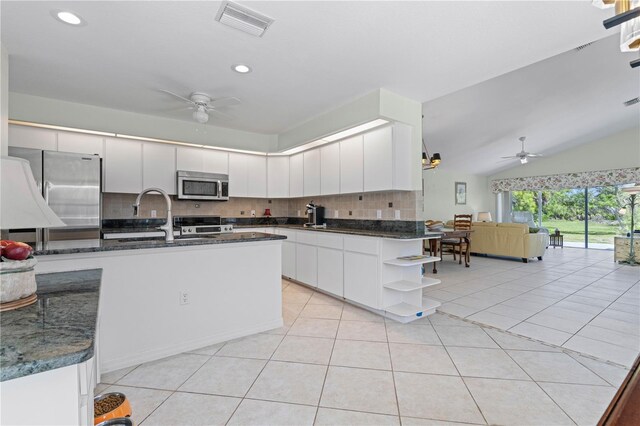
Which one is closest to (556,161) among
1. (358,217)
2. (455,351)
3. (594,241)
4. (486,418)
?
(594,241)

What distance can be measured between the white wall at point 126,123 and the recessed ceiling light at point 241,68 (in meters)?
2.05

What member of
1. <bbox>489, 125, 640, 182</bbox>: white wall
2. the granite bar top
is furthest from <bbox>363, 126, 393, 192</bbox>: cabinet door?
<bbox>489, 125, 640, 182</bbox>: white wall

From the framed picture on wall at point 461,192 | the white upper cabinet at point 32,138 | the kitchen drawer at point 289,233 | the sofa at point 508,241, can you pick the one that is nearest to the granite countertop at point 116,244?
the kitchen drawer at point 289,233

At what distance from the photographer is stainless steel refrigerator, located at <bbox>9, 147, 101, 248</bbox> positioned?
10.4ft

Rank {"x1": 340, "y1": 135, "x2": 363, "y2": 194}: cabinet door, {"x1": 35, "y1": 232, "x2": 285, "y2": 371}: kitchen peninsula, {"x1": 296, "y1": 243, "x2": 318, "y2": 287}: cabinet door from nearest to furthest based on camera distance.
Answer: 1. {"x1": 35, "y1": 232, "x2": 285, "y2": 371}: kitchen peninsula
2. {"x1": 340, "y1": 135, "x2": 363, "y2": 194}: cabinet door
3. {"x1": 296, "y1": 243, "x2": 318, "y2": 287}: cabinet door

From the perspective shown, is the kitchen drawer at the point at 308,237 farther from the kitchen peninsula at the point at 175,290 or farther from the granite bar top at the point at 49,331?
the granite bar top at the point at 49,331

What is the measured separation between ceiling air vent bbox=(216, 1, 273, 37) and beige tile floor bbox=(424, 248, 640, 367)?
335 cm

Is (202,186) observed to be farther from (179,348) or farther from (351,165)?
(179,348)

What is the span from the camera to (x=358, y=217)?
14.4ft

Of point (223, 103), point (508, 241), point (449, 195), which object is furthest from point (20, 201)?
point (449, 195)

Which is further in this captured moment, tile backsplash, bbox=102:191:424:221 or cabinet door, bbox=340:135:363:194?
cabinet door, bbox=340:135:363:194

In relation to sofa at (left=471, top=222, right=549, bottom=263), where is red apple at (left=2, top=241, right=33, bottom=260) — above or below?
above

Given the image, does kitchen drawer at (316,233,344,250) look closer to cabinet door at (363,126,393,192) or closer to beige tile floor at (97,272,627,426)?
cabinet door at (363,126,393,192)

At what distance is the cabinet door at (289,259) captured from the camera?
4648 mm
